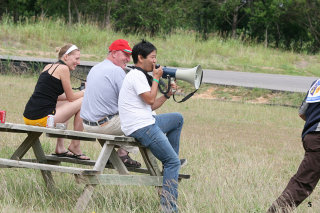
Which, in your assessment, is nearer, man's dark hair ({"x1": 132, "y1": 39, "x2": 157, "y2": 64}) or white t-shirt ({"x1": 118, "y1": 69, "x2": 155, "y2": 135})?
white t-shirt ({"x1": 118, "y1": 69, "x2": 155, "y2": 135})

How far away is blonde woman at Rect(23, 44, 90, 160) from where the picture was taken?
6297 mm

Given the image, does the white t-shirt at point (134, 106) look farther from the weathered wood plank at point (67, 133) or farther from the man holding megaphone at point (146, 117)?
the weathered wood plank at point (67, 133)

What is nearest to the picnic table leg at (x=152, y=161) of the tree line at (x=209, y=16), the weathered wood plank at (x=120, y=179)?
the weathered wood plank at (x=120, y=179)

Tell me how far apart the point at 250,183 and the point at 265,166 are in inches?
41.0

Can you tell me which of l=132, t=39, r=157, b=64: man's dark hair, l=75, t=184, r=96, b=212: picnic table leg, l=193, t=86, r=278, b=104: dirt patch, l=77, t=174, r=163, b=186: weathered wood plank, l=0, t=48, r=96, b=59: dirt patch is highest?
l=132, t=39, r=157, b=64: man's dark hair

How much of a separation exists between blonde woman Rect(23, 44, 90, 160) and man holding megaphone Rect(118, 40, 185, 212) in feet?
3.20

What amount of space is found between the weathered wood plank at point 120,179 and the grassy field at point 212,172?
0.58ft

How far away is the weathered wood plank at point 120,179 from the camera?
5246mm

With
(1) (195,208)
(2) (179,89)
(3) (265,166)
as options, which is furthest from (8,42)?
(1) (195,208)

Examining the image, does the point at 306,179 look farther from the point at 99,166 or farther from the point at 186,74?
the point at 99,166

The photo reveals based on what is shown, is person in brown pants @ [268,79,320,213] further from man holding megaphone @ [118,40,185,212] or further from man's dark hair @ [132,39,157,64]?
man's dark hair @ [132,39,157,64]

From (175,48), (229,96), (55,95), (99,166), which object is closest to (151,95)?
(99,166)

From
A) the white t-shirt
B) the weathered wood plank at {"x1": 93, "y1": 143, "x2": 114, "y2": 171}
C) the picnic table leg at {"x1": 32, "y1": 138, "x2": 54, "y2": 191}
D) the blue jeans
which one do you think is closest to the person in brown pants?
the blue jeans

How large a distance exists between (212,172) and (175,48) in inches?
698
